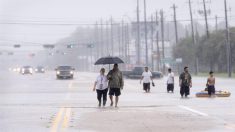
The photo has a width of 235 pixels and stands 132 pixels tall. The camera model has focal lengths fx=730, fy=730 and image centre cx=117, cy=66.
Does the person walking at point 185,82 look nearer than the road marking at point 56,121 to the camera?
No

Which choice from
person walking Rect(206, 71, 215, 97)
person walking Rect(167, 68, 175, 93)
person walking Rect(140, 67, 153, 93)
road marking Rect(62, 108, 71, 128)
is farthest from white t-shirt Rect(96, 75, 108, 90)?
person walking Rect(140, 67, 153, 93)

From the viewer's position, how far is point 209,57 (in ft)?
358

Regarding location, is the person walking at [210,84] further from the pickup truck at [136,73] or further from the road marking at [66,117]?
the pickup truck at [136,73]

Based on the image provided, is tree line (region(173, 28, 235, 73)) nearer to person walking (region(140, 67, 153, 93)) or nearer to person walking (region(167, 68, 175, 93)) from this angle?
person walking (region(140, 67, 153, 93))

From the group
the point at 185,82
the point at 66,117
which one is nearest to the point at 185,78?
the point at 185,82

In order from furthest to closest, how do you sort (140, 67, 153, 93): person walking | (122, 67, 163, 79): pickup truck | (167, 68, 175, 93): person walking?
(122, 67, 163, 79): pickup truck < (140, 67, 153, 93): person walking < (167, 68, 175, 93): person walking

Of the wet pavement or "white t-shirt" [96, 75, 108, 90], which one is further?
"white t-shirt" [96, 75, 108, 90]

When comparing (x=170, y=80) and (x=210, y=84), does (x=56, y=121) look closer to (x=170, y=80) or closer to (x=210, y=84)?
(x=210, y=84)

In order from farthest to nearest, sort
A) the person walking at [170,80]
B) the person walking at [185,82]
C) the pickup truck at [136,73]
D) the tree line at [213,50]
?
the tree line at [213,50]
the pickup truck at [136,73]
the person walking at [170,80]
the person walking at [185,82]

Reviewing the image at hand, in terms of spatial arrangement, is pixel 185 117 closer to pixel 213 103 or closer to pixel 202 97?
pixel 213 103

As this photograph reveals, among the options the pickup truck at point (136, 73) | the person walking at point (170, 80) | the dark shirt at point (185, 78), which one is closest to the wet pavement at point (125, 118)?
the dark shirt at point (185, 78)

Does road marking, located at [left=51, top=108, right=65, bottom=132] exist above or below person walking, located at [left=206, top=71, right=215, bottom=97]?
below

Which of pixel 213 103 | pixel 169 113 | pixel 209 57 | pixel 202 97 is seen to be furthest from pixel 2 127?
pixel 209 57

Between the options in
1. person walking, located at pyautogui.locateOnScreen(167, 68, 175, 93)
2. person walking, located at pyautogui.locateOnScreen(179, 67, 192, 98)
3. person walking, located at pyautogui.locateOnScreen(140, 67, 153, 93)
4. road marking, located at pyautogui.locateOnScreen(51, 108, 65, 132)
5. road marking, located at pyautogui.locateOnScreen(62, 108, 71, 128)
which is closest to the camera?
road marking, located at pyautogui.locateOnScreen(51, 108, 65, 132)
